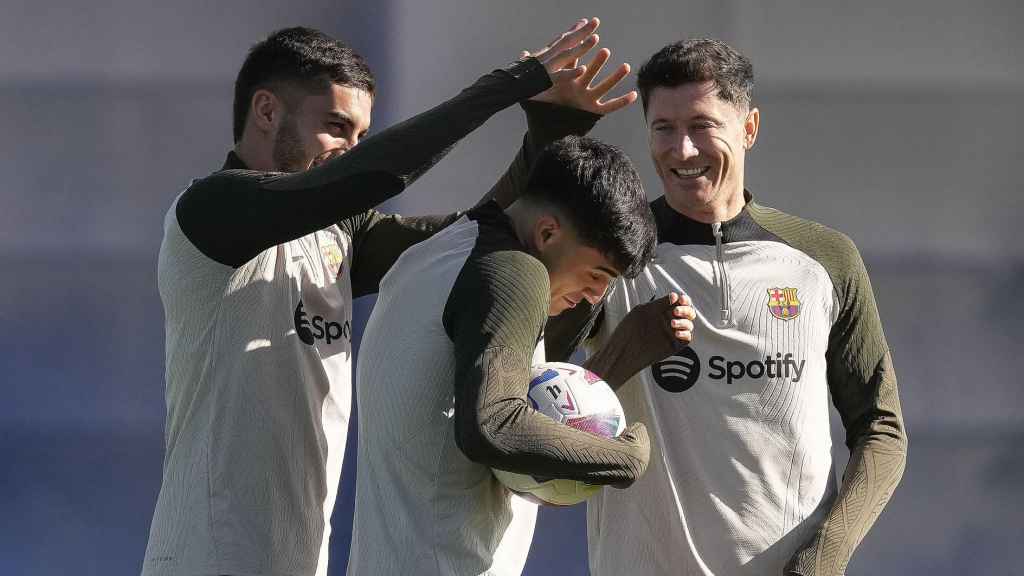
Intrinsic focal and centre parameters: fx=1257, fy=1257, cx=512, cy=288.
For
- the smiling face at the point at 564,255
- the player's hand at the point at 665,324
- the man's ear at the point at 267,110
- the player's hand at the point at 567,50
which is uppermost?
the player's hand at the point at 567,50

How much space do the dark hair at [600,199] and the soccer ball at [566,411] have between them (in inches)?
6.9

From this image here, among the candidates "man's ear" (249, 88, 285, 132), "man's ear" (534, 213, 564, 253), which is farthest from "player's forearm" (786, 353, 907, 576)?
"man's ear" (249, 88, 285, 132)

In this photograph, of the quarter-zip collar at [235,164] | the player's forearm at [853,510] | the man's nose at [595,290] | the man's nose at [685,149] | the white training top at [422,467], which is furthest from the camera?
the man's nose at [685,149]

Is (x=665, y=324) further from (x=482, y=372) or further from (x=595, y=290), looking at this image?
(x=482, y=372)

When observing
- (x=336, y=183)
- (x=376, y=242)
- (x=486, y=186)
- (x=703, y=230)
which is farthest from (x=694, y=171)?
(x=486, y=186)

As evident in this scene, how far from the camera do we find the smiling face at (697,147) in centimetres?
240

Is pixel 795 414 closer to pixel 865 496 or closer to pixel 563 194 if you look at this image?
pixel 865 496

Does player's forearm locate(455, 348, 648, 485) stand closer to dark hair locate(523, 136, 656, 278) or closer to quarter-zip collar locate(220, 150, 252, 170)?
dark hair locate(523, 136, 656, 278)

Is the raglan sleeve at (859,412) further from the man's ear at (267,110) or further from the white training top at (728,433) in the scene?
the man's ear at (267,110)

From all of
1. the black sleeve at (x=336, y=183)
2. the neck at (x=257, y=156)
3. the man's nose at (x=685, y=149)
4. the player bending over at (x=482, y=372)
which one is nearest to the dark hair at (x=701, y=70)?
the man's nose at (x=685, y=149)

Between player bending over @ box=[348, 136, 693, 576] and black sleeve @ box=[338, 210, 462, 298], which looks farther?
black sleeve @ box=[338, 210, 462, 298]

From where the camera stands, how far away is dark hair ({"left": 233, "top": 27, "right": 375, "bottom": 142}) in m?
2.29

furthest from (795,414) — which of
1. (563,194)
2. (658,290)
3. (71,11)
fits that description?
(71,11)

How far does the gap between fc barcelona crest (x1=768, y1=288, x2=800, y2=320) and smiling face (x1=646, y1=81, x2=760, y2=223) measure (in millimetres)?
189
